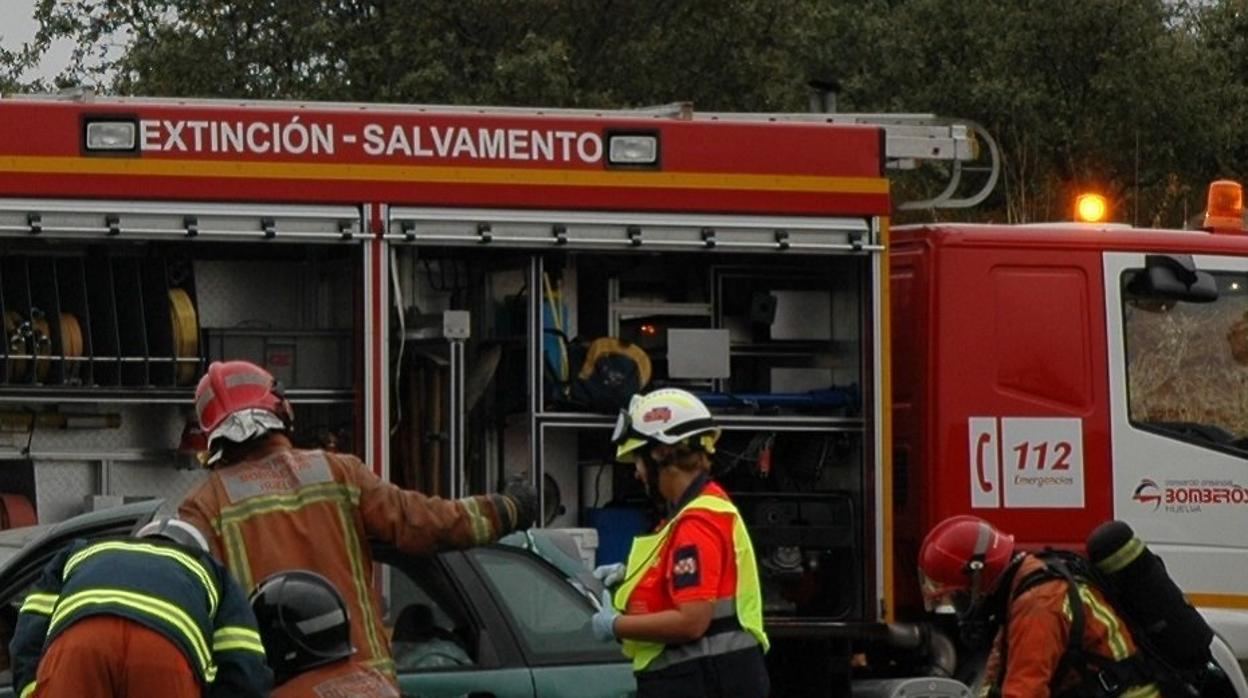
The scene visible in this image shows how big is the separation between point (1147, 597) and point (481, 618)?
1.82 metres

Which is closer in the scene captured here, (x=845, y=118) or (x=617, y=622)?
(x=617, y=622)

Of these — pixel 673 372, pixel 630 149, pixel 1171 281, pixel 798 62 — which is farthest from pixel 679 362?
pixel 798 62

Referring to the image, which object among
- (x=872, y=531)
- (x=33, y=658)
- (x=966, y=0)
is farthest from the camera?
(x=966, y=0)

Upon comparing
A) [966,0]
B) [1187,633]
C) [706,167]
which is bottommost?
[1187,633]

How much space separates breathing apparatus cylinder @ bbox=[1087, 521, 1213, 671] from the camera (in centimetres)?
710

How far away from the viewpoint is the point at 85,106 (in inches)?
360

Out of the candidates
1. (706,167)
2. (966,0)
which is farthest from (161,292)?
(966,0)

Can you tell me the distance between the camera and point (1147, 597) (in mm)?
7117

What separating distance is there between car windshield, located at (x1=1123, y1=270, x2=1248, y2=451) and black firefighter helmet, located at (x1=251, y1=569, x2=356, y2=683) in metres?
5.49

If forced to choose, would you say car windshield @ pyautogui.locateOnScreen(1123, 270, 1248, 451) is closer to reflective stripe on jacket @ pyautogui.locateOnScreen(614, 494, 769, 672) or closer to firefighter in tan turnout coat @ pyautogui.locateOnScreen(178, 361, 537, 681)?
reflective stripe on jacket @ pyautogui.locateOnScreen(614, 494, 769, 672)

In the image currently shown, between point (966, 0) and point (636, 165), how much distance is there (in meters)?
15.3

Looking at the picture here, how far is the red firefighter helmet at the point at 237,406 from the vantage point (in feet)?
20.9

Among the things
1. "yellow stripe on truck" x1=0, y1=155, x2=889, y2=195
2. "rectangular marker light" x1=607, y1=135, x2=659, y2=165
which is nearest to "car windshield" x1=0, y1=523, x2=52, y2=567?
"yellow stripe on truck" x1=0, y1=155, x2=889, y2=195

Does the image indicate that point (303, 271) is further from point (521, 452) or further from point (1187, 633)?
point (1187, 633)
